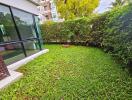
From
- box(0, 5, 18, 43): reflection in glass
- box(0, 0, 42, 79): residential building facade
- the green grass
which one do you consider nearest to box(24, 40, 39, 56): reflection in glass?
box(0, 0, 42, 79): residential building facade

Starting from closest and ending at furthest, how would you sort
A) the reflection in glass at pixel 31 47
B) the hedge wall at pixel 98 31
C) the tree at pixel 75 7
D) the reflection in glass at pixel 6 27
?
the hedge wall at pixel 98 31
the reflection in glass at pixel 6 27
the reflection in glass at pixel 31 47
the tree at pixel 75 7

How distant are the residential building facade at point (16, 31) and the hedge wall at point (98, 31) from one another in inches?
152

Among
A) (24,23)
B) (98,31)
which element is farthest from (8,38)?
(98,31)

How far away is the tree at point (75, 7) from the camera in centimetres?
1759

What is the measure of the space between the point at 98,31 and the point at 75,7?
1046 centimetres

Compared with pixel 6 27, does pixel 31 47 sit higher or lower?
lower

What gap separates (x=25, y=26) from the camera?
746cm

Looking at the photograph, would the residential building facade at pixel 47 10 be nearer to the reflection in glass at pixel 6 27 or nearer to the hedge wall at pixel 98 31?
the hedge wall at pixel 98 31

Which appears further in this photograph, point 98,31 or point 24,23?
point 98,31

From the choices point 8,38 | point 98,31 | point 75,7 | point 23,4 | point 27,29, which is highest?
point 75,7

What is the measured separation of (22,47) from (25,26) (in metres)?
1.36

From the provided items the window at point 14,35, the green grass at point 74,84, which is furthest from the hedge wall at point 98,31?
the window at point 14,35

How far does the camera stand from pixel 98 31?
851 cm

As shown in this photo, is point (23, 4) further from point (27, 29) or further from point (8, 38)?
point (8, 38)
